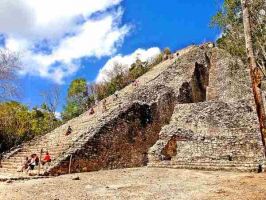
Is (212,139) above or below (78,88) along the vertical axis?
below

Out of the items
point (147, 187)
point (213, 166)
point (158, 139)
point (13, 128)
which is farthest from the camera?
point (13, 128)

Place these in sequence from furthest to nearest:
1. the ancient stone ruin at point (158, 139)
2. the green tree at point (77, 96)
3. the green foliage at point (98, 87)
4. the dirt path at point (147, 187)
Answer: the green tree at point (77, 96) → the green foliage at point (98, 87) → the ancient stone ruin at point (158, 139) → the dirt path at point (147, 187)

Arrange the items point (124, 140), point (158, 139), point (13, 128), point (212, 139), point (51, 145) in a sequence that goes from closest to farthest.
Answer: point (212, 139)
point (124, 140)
point (51, 145)
point (158, 139)
point (13, 128)

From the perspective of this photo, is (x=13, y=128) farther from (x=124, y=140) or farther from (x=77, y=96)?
(x=77, y=96)

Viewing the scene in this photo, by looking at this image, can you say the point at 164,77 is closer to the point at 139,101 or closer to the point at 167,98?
the point at 167,98

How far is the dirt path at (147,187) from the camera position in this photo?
10.5m

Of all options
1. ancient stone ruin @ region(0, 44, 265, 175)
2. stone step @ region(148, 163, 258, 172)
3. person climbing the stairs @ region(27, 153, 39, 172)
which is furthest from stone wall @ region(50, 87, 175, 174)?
stone step @ region(148, 163, 258, 172)

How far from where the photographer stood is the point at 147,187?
11.8m

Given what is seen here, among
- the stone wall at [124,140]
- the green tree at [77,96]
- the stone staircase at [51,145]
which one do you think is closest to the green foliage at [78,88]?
the green tree at [77,96]

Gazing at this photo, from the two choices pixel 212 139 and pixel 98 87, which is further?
pixel 98 87

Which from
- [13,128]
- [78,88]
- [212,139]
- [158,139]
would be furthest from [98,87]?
[212,139]

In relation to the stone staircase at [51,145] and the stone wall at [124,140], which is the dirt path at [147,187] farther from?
the stone staircase at [51,145]

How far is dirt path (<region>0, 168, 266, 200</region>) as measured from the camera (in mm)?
10484

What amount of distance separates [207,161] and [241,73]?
51.4 feet
